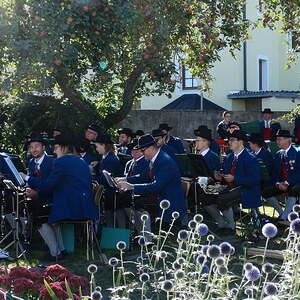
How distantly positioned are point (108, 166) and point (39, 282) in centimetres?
516

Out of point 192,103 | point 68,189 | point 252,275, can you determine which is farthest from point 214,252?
point 192,103

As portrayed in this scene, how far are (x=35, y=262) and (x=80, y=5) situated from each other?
3.78 metres

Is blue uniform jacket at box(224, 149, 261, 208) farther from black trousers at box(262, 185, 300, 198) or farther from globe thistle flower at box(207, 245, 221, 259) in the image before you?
globe thistle flower at box(207, 245, 221, 259)

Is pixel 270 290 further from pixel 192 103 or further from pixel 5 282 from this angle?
pixel 192 103

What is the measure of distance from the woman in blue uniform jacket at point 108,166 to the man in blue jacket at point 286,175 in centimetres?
251

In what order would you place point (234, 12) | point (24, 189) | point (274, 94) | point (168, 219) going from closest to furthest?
point (24, 189), point (168, 219), point (234, 12), point (274, 94)

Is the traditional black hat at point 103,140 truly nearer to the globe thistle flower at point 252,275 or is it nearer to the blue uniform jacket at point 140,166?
the blue uniform jacket at point 140,166

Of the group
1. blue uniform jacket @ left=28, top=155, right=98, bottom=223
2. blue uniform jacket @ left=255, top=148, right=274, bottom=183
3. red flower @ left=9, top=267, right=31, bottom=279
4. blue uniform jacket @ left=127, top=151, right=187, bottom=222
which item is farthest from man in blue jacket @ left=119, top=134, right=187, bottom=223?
red flower @ left=9, top=267, right=31, bottom=279

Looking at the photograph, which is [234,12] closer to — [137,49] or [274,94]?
[137,49]

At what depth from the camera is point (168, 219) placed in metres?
8.59

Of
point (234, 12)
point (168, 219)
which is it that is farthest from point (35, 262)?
point (234, 12)

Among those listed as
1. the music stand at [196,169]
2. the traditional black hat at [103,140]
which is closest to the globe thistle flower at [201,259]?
the music stand at [196,169]

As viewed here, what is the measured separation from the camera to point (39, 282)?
182 inches

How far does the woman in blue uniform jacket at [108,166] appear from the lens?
9312mm
